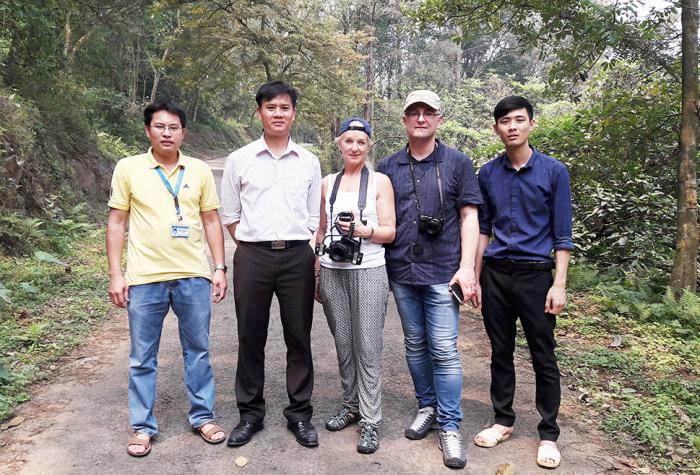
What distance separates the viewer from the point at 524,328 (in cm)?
329

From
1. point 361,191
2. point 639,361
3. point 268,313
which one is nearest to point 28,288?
point 268,313

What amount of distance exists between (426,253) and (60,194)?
9.45 m

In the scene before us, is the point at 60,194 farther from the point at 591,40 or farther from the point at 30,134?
the point at 591,40

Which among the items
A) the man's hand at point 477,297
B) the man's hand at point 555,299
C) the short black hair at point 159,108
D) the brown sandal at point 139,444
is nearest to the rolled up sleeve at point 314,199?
the short black hair at point 159,108

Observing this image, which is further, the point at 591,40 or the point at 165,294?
the point at 591,40

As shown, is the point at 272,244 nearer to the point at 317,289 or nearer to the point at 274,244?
the point at 274,244

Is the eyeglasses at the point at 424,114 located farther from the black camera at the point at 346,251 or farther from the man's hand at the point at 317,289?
the man's hand at the point at 317,289

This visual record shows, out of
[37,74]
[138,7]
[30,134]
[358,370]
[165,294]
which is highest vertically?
[138,7]

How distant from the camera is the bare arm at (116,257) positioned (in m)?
3.18

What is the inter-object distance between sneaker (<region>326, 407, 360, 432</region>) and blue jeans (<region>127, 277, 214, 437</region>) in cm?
81

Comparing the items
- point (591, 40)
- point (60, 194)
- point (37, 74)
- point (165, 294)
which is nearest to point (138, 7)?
point (37, 74)

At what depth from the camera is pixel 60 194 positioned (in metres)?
10.3

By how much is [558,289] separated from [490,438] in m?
1.06

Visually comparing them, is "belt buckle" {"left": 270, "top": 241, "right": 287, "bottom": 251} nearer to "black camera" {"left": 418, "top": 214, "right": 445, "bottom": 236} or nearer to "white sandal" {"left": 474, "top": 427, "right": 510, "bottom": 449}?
"black camera" {"left": 418, "top": 214, "right": 445, "bottom": 236}
